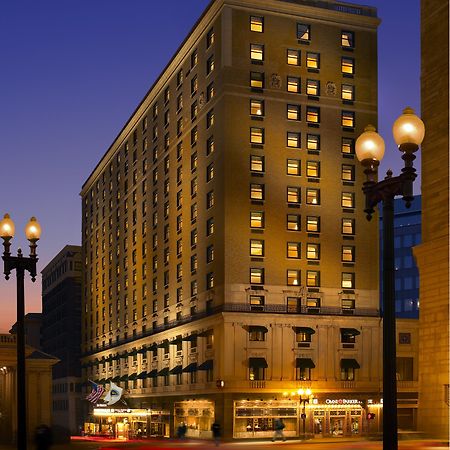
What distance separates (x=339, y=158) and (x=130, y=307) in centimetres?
4539

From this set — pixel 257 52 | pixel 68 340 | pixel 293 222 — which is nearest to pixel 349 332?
pixel 293 222

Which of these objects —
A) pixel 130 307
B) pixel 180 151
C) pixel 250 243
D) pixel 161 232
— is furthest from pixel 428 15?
pixel 130 307

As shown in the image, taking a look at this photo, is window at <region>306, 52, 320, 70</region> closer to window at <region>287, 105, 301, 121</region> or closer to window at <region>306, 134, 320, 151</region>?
window at <region>287, 105, 301, 121</region>

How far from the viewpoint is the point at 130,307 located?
126 metres

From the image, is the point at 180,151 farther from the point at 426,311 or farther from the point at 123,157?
the point at 426,311

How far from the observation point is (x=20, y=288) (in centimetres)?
2678

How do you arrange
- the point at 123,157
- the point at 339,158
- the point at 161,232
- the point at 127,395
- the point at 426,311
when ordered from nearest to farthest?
the point at 426,311
the point at 339,158
the point at 161,232
the point at 127,395
the point at 123,157

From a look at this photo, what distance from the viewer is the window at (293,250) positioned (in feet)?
296

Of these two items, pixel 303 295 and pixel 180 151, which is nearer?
pixel 303 295

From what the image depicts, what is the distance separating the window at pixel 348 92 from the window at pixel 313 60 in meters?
3.68

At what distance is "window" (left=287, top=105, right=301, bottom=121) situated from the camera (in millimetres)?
91625

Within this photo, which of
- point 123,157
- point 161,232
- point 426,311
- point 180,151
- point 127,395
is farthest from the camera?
point 123,157

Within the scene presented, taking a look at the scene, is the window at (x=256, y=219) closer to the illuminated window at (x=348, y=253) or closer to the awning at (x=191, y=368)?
the illuminated window at (x=348, y=253)

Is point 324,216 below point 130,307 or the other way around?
the other way around
